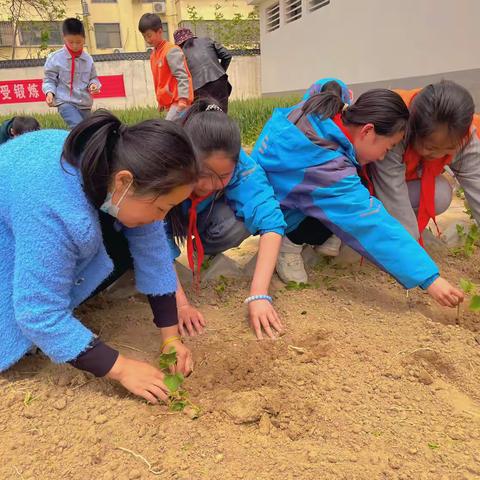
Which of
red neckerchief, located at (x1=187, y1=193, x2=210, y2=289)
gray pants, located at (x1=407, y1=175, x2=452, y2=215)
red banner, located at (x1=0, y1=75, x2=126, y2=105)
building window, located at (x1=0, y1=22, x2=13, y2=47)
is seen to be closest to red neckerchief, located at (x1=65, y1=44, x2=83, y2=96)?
red neckerchief, located at (x1=187, y1=193, x2=210, y2=289)

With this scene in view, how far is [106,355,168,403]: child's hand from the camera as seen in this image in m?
1.43

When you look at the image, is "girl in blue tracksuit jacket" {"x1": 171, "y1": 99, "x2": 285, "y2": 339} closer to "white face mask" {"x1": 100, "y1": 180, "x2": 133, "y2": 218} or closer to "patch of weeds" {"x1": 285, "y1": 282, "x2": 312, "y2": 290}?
"patch of weeds" {"x1": 285, "y1": 282, "x2": 312, "y2": 290}

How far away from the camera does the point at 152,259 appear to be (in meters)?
1.65

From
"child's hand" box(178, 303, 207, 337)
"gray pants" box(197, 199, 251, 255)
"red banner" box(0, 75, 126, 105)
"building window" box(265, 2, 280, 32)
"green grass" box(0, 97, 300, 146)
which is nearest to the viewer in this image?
"child's hand" box(178, 303, 207, 337)

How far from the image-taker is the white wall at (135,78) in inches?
570

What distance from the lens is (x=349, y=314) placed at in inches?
79.7

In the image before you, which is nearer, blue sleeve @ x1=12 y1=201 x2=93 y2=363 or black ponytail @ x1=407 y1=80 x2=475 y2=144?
blue sleeve @ x1=12 y1=201 x2=93 y2=363

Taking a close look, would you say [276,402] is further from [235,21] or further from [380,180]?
[235,21]

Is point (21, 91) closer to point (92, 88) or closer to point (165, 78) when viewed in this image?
point (92, 88)

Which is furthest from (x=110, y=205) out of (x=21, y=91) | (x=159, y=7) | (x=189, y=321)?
(x=159, y=7)

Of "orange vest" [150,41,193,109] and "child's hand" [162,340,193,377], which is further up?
"orange vest" [150,41,193,109]

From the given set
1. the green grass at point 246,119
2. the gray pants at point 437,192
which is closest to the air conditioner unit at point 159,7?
the green grass at point 246,119

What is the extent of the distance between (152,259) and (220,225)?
643 millimetres

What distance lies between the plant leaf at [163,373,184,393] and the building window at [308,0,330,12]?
1000 centimetres
